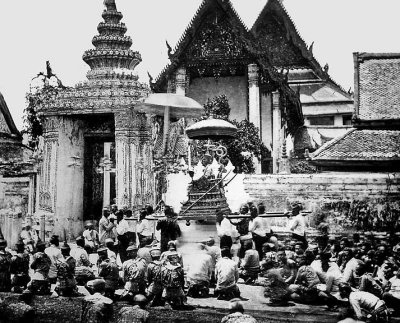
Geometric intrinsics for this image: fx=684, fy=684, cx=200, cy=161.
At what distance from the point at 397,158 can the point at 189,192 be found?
18.0ft

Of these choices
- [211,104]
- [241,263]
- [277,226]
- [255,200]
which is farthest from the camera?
[211,104]

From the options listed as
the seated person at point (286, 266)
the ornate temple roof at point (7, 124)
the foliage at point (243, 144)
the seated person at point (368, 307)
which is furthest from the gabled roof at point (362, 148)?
the seated person at point (368, 307)

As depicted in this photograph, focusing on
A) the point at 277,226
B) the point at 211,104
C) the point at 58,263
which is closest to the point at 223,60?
the point at 211,104

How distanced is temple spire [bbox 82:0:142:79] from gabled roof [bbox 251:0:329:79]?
13122 mm

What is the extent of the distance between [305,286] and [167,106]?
6533 mm

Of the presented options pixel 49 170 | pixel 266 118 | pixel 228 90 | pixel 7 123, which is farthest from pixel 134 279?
pixel 228 90

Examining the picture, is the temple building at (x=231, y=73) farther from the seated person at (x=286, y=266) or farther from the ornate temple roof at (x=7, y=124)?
the seated person at (x=286, y=266)

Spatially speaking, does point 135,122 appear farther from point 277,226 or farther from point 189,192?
point 277,226

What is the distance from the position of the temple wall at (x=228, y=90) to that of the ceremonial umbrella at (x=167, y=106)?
9536 mm

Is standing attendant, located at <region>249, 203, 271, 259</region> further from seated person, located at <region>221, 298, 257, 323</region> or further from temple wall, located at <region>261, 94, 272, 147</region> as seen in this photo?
temple wall, located at <region>261, 94, 272, 147</region>

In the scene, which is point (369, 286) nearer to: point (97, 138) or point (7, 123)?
point (97, 138)

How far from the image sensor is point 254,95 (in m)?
25.5

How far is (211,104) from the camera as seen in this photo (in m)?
25.4

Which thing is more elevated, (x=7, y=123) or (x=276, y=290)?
(x=7, y=123)
